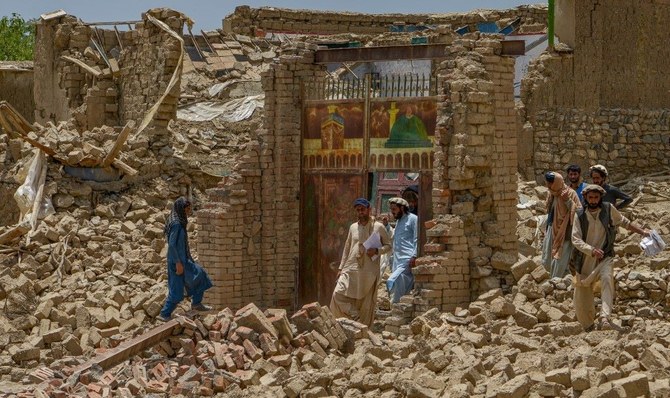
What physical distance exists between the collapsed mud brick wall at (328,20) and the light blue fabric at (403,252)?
38.3 feet

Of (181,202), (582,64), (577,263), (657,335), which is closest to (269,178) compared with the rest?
(181,202)

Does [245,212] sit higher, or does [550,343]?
[245,212]

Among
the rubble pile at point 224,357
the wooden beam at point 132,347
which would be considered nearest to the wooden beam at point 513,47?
the rubble pile at point 224,357

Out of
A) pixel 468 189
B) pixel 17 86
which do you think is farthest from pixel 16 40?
pixel 468 189

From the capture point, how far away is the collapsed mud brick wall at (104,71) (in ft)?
65.6

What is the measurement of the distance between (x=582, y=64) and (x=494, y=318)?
8988 millimetres

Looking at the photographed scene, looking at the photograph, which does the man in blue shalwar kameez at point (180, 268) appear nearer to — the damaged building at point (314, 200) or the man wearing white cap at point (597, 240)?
the damaged building at point (314, 200)

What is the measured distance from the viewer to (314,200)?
1467 cm

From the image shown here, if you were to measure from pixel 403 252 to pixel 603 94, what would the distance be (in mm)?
8022

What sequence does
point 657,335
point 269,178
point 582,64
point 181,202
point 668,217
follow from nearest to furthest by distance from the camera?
point 657,335 < point 181,202 < point 269,178 < point 668,217 < point 582,64

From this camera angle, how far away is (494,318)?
38.8 ft

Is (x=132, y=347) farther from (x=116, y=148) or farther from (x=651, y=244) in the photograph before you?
(x=116, y=148)

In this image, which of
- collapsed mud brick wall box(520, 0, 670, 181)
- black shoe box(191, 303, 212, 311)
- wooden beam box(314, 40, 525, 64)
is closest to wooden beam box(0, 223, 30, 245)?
black shoe box(191, 303, 212, 311)

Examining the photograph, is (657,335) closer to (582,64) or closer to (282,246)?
(282,246)
